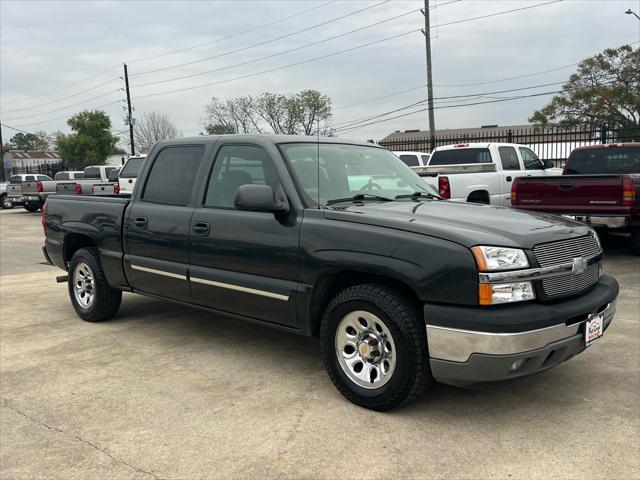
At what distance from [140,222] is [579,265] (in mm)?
3572

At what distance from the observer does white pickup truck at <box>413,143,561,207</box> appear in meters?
11.0

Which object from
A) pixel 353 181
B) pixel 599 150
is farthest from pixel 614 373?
pixel 599 150

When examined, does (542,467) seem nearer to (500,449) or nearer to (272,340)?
(500,449)

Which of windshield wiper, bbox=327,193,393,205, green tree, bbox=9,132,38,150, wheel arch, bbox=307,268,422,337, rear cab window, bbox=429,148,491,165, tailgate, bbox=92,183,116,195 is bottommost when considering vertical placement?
wheel arch, bbox=307,268,422,337

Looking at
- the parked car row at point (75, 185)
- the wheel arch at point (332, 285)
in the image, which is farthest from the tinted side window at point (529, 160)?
the parked car row at point (75, 185)

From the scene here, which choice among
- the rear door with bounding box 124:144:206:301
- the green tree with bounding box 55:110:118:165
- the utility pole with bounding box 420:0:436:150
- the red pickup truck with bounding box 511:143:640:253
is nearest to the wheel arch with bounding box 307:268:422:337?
the rear door with bounding box 124:144:206:301

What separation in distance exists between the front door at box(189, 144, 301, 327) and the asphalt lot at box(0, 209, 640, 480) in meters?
0.57

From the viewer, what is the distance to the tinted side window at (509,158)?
39.1 ft

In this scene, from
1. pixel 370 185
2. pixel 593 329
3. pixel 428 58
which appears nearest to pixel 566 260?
pixel 593 329

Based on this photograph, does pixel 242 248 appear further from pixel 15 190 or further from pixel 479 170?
pixel 15 190

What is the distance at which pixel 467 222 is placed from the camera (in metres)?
3.51

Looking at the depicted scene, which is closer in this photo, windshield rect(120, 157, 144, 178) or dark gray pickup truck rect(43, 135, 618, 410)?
dark gray pickup truck rect(43, 135, 618, 410)

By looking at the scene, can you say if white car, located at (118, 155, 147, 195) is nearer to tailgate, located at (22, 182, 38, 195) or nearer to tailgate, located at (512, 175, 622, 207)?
tailgate, located at (22, 182, 38, 195)

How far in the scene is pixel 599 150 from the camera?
10.2m
